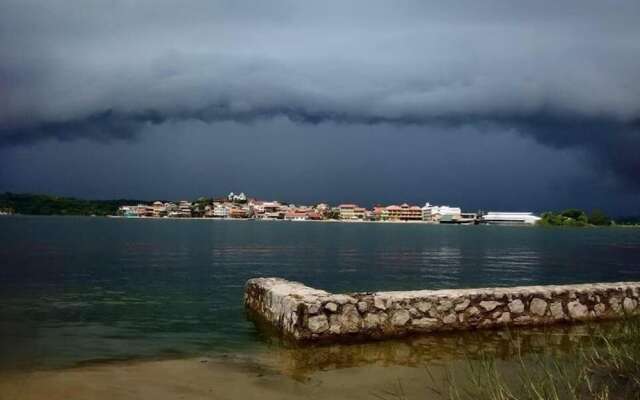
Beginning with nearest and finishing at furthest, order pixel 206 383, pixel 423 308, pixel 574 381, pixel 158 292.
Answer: pixel 574 381 → pixel 206 383 → pixel 423 308 → pixel 158 292

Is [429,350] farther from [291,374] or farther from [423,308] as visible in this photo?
[291,374]

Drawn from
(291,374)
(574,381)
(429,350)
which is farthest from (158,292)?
(574,381)

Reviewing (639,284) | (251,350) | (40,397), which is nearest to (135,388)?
(40,397)

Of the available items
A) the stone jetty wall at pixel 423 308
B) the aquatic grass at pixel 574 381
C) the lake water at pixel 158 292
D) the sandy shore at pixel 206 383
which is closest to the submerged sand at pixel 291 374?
the sandy shore at pixel 206 383

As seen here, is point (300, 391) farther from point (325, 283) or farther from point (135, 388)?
point (325, 283)

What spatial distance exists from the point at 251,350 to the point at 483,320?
4222 millimetres

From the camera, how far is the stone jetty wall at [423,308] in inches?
366

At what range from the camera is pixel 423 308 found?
10016 millimetres

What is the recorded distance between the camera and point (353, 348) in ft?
29.5

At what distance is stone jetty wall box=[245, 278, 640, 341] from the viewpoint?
9305 millimetres

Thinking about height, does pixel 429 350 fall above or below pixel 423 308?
below

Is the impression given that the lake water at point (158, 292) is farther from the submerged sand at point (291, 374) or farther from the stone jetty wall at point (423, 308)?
the submerged sand at point (291, 374)

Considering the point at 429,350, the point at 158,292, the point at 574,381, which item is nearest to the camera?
the point at 574,381

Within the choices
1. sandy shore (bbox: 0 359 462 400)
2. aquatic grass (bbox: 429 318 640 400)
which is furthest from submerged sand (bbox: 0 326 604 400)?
aquatic grass (bbox: 429 318 640 400)
